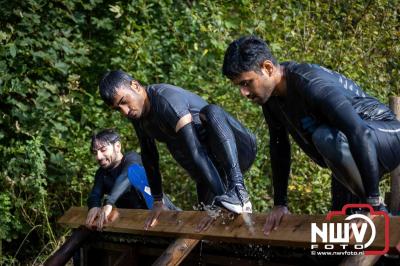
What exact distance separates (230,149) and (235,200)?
548 millimetres

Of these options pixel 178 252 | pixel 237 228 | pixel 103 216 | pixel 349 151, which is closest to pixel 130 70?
pixel 103 216

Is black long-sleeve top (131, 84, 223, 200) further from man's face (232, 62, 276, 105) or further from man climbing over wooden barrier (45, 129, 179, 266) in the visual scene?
man's face (232, 62, 276, 105)

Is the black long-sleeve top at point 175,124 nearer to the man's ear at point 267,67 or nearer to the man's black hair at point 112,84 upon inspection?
the man's black hair at point 112,84

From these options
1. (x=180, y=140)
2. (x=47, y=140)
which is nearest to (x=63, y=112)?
(x=47, y=140)

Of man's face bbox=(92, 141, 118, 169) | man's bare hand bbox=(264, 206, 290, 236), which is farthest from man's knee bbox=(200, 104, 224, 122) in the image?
man's face bbox=(92, 141, 118, 169)

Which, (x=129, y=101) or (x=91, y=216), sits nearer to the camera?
(x=129, y=101)

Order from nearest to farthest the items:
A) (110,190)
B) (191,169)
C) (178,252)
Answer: (178,252), (191,169), (110,190)

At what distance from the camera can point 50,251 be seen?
895cm

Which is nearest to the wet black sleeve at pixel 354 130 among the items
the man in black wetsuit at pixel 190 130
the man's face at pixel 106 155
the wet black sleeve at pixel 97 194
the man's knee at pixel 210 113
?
the man in black wetsuit at pixel 190 130

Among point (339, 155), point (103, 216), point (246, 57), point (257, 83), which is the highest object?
point (246, 57)

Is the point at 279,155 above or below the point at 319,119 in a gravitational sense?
below

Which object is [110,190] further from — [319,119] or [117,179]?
[319,119]

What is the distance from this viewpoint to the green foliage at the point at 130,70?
8.96 metres

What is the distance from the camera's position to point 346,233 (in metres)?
3.65
